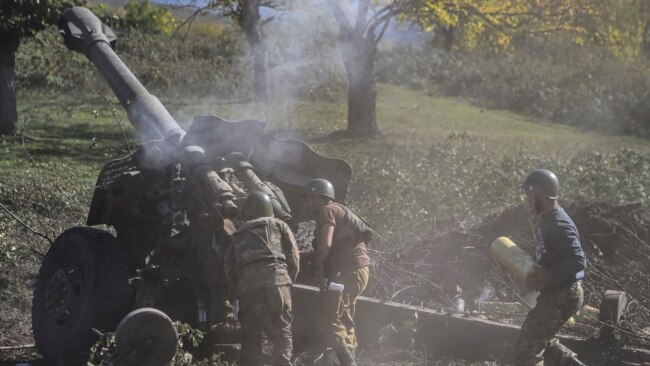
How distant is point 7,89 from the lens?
1552cm

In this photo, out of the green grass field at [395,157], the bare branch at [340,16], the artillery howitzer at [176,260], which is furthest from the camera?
the bare branch at [340,16]

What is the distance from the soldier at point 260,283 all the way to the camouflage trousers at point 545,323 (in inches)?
76.2

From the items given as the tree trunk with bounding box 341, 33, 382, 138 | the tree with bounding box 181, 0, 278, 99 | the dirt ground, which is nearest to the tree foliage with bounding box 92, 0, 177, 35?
the tree with bounding box 181, 0, 278, 99

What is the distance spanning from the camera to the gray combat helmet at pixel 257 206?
756cm

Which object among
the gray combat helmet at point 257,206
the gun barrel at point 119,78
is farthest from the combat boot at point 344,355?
the gun barrel at point 119,78

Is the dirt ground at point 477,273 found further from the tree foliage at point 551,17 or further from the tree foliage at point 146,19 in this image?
the tree foliage at point 146,19

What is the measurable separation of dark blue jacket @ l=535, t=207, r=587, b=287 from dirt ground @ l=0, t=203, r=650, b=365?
98cm

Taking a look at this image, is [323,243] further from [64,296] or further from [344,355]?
[64,296]

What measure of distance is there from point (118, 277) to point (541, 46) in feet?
112

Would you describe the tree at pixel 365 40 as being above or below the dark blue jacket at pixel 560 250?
above

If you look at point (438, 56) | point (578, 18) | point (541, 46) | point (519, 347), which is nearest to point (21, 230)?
point (519, 347)

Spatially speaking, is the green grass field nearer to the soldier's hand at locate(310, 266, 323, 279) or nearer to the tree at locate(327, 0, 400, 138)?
the tree at locate(327, 0, 400, 138)

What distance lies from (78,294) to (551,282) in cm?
406

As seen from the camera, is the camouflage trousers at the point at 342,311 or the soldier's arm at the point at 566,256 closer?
the soldier's arm at the point at 566,256
